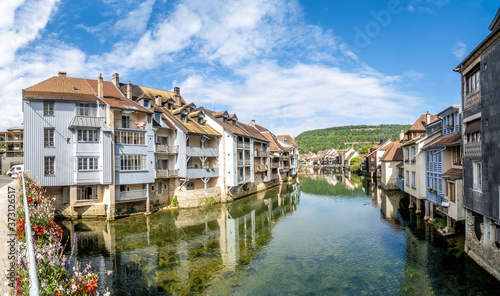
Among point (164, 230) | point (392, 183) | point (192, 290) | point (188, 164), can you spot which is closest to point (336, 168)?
point (392, 183)

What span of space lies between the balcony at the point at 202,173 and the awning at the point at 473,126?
2747 cm

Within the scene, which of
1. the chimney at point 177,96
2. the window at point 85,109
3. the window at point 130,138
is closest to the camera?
the window at point 85,109

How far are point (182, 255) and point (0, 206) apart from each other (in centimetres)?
1142

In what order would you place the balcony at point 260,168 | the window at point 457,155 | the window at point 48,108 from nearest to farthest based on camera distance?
the window at point 457,155
the window at point 48,108
the balcony at point 260,168

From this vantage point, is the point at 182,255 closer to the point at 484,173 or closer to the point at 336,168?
the point at 484,173

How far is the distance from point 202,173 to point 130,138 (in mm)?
10155

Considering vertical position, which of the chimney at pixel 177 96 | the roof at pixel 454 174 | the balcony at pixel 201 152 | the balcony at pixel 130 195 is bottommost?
the balcony at pixel 130 195

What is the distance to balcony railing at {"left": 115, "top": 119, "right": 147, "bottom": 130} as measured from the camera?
96.4 ft

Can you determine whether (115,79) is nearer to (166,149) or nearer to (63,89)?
(63,89)

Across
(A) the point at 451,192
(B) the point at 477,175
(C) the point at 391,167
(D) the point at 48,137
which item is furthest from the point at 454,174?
(D) the point at 48,137

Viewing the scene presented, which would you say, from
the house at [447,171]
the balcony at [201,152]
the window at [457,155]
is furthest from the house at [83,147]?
the window at [457,155]

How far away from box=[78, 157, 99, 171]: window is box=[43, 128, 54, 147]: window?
2.91m

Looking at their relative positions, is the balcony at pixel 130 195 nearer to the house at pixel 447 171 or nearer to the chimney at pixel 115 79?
the chimney at pixel 115 79

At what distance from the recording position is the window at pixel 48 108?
2675cm
